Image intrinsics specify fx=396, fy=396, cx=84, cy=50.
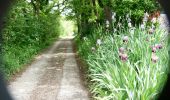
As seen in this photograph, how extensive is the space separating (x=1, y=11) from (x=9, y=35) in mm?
13704

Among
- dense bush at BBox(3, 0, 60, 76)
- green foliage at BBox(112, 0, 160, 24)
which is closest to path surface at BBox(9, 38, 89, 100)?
dense bush at BBox(3, 0, 60, 76)

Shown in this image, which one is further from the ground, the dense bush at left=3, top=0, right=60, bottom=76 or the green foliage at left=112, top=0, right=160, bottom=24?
the green foliage at left=112, top=0, right=160, bottom=24

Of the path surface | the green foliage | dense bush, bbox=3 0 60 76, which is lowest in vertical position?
the path surface

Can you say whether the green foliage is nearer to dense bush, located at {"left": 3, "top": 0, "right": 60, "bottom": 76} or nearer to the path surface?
the path surface

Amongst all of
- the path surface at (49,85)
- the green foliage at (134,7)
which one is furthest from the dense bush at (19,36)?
the green foliage at (134,7)

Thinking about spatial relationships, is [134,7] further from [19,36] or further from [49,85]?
[49,85]

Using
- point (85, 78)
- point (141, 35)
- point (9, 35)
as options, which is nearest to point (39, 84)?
point (85, 78)

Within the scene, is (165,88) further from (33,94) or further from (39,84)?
(39,84)

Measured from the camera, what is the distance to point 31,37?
20125mm

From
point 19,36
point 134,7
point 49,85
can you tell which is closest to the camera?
point 49,85

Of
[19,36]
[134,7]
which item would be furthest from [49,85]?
[19,36]

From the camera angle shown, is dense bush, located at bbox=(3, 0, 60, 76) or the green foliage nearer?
dense bush, located at bbox=(3, 0, 60, 76)

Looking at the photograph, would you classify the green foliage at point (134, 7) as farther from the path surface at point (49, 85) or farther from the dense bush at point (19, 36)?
the dense bush at point (19, 36)

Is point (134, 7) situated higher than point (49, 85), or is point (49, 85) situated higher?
point (134, 7)
